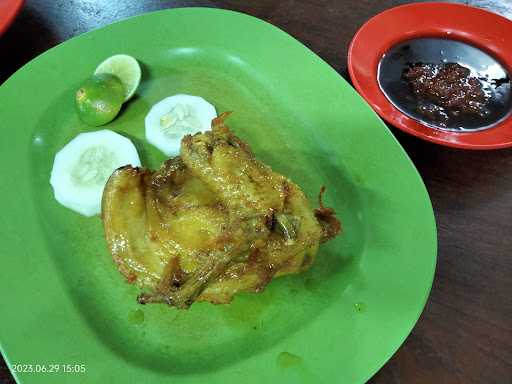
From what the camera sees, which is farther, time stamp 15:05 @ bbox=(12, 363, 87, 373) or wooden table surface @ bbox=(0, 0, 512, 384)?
wooden table surface @ bbox=(0, 0, 512, 384)

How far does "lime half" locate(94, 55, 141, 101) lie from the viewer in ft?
8.52

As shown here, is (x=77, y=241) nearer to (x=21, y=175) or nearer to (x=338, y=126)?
(x=21, y=175)

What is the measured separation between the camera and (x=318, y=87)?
2586mm

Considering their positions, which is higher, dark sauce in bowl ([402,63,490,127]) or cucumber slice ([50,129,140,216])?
cucumber slice ([50,129,140,216])

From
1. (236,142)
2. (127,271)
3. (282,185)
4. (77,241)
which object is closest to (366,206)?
(282,185)

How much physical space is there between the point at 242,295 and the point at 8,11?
233cm

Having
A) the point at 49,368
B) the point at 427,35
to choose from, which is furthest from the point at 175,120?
the point at 427,35

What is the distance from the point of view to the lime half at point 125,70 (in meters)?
2.60

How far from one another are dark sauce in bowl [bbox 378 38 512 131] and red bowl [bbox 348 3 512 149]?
6 cm

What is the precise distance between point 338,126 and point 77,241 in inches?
61.5

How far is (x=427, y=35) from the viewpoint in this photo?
9.84 ft

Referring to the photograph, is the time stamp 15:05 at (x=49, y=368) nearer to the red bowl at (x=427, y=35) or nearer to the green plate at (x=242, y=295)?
the green plate at (x=242, y=295)

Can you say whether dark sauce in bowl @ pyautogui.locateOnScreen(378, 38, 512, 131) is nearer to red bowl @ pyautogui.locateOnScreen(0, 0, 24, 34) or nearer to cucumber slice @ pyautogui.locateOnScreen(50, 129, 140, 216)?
cucumber slice @ pyautogui.locateOnScreen(50, 129, 140, 216)

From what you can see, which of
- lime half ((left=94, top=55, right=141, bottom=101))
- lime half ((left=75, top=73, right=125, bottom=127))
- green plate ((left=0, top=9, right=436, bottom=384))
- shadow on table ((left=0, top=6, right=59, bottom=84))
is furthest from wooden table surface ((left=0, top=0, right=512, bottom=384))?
lime half ((left=75, top=73, right=125, bottom=127))
